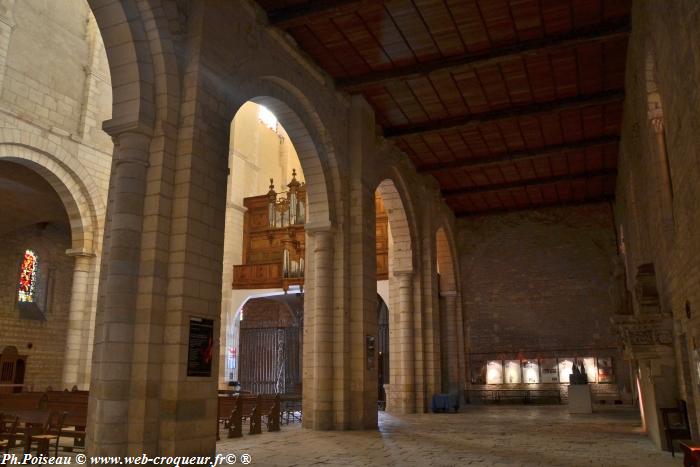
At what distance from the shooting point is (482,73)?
11.4m

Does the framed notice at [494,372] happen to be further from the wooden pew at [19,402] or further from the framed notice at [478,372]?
the wooden pew at [19,402]

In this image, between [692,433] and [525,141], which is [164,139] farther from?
[525,141]

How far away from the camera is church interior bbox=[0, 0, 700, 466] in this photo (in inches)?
272

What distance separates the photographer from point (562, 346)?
20.2 meters

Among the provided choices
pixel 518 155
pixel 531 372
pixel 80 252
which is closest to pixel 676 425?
pixel 518 155

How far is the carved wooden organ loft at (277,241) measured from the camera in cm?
1902

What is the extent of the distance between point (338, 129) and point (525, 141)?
570cm

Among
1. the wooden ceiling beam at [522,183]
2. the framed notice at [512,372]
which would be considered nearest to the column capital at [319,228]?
the wooden ceiling beam at [522,183]

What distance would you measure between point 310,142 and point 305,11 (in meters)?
2.61

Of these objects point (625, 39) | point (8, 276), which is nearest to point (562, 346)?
point (625, 39)

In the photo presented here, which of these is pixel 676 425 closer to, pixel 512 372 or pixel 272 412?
pixel 272 412

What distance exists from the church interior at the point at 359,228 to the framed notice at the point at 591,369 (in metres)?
0.10

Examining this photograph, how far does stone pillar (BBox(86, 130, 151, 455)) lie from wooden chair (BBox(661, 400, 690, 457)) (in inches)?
273

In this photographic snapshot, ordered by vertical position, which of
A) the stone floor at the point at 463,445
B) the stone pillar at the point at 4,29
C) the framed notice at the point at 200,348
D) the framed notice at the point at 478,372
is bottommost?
the stone floor at the point at 463,445
